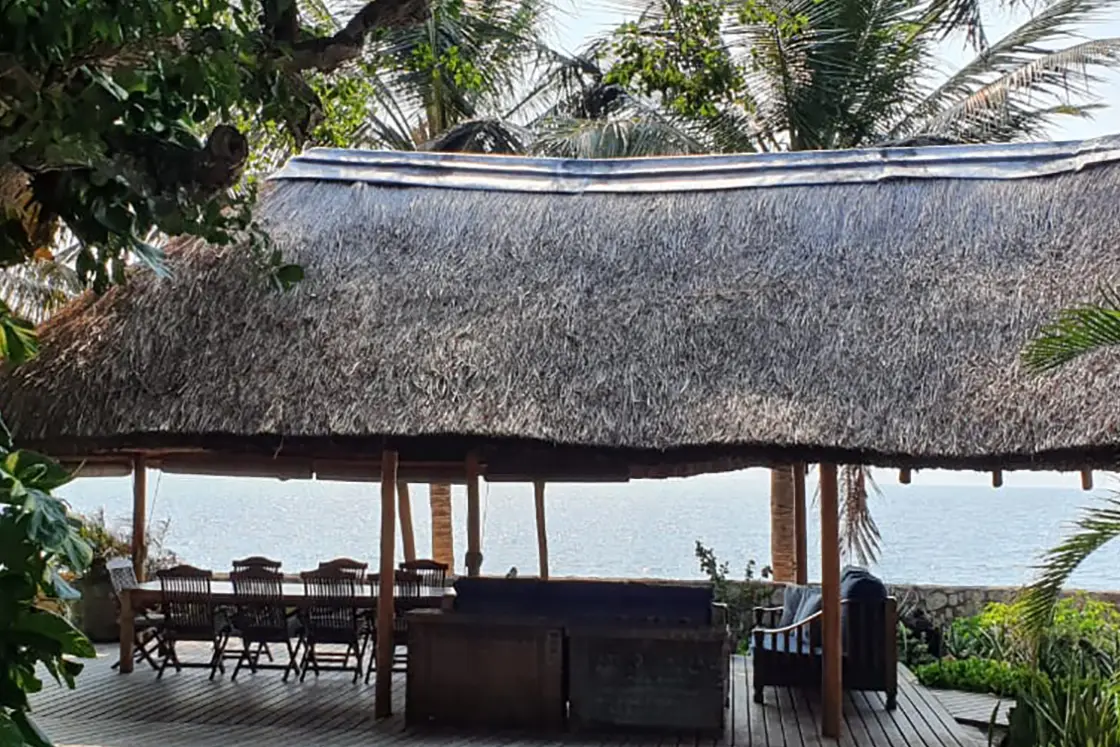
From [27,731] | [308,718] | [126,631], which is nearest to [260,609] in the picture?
[308,718]

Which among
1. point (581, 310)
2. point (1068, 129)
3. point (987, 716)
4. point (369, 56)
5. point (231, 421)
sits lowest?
point (987, 716)

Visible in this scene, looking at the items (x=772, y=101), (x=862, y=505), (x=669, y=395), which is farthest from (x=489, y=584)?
(x=772, y=101)

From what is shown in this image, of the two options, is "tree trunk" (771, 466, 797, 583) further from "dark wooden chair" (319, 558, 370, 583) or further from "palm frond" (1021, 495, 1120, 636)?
"palm frond" (1021, 495, 1120, 636)

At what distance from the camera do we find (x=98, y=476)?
1041 cm

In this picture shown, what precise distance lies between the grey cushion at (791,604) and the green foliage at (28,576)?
5.96 m

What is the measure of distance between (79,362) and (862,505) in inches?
343

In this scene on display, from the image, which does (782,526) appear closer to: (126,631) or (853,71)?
(853,71)

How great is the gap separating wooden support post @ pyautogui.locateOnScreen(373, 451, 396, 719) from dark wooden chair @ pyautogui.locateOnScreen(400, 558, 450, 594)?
3.79ft

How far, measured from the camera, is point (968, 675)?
902cm

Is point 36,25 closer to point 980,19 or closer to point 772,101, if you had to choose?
point 772,101

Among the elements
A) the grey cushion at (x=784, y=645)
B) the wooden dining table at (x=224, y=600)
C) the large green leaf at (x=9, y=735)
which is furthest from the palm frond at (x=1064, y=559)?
the large green leaf at (x=9, y=735)

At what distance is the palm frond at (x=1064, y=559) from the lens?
514cm

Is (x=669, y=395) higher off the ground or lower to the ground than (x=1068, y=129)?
lower

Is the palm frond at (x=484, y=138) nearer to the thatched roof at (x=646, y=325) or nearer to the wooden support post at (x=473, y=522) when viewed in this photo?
the thatched roof at (x=646, y=325)
